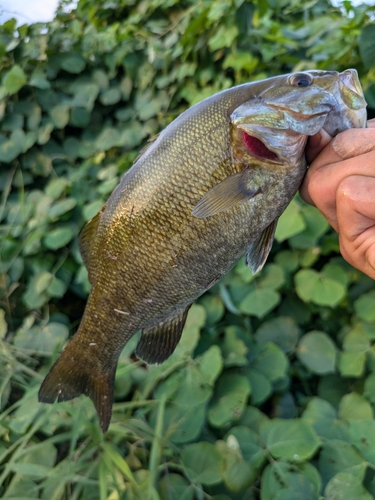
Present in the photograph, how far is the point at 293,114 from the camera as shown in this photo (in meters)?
0.74

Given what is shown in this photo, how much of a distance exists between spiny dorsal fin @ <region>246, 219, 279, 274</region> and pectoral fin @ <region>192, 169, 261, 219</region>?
11cm

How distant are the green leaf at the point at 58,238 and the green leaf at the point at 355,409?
1.39 meters

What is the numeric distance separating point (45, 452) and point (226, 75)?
5.67 ft

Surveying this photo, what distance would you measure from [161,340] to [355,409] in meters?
0.75

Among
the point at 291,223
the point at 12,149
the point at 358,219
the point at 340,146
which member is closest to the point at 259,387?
the point at 291,223

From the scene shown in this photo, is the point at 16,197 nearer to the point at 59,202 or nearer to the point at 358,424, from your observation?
the point at 59,202

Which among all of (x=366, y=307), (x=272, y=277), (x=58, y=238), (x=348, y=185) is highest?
(x=348, y=185)

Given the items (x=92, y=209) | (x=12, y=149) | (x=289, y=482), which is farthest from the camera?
(x=12, y=149)

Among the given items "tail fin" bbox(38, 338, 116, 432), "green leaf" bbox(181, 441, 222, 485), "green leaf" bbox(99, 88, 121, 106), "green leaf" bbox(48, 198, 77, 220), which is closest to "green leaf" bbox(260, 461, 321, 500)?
"green leaf" bbox(181, 441, 222, 485)

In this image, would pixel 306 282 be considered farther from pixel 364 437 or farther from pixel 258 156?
pixel 258 156

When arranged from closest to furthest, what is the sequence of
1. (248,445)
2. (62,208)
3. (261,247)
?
(261,247) → (248,445) → (62,208)

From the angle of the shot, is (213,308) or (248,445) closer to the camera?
(248,445)

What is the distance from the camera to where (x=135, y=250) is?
0.87m

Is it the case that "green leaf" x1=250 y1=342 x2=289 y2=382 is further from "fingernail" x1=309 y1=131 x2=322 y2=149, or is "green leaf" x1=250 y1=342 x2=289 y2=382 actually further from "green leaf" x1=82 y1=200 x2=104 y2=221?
"green leaf" x1=82 y1=200 x2=104 y2=221
